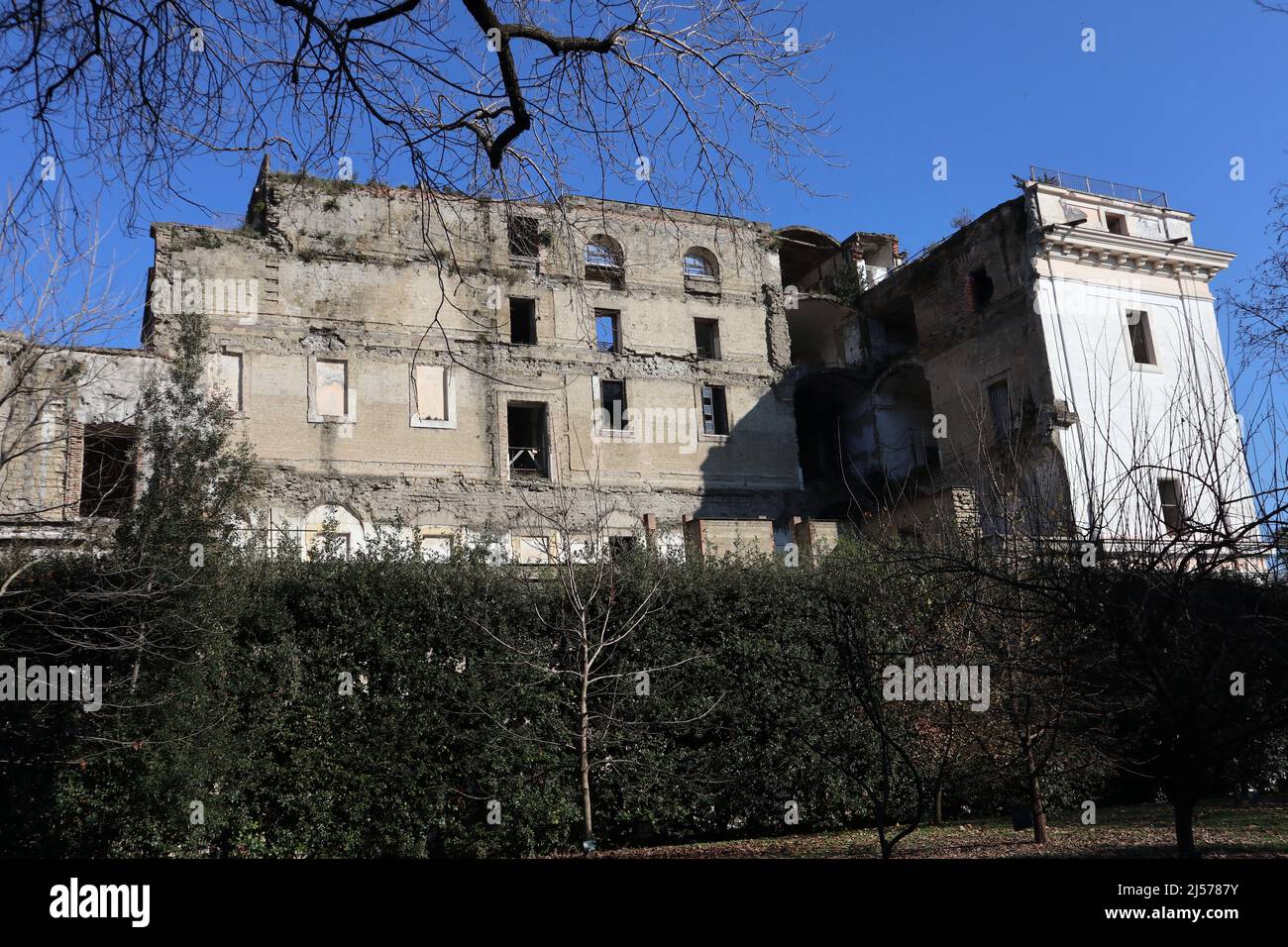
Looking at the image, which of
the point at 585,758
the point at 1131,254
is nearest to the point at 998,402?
the point at 1131,254

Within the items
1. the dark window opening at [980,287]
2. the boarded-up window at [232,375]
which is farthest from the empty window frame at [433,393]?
the dark window opening at [980,287]

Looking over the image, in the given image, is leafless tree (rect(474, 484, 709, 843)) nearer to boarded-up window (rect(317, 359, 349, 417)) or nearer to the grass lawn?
the grass lawn

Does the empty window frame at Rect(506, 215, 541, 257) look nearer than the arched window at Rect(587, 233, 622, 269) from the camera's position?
No

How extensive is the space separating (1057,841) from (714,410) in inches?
792

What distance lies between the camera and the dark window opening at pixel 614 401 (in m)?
29.8

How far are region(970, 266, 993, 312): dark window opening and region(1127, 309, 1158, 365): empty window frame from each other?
360 cm

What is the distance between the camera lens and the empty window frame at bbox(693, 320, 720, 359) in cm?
3166

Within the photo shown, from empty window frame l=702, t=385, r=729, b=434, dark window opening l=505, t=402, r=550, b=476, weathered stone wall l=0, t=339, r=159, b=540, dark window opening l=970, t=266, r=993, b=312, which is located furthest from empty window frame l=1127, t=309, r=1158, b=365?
weathered stone wall l=0, t=339, r=159, b=540

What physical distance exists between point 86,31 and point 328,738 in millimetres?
9230

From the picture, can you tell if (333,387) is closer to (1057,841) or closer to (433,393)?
(433,393)

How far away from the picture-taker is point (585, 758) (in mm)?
12703
